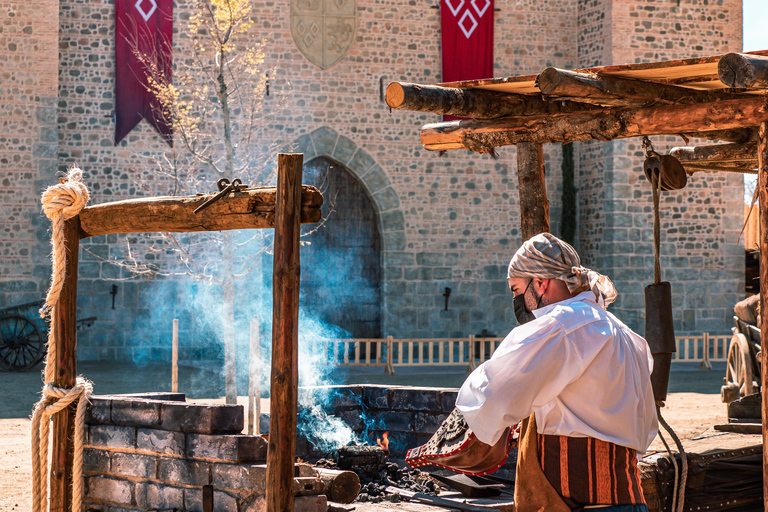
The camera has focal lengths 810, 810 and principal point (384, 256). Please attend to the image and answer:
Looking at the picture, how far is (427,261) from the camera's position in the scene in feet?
47.8

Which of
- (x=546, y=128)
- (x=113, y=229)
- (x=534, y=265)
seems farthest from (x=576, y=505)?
(x=113, y=229)

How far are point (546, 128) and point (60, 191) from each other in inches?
91.1

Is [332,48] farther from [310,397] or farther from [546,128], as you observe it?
[546,128]

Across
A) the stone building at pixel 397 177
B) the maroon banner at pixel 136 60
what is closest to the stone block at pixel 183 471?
the stone building at pixel 397 177

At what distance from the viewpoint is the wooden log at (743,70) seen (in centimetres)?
280

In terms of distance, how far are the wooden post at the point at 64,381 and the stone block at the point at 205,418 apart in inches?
21.6

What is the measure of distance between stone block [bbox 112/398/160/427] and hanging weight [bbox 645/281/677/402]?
2.50 metres

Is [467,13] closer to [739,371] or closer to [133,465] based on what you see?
[739,371]

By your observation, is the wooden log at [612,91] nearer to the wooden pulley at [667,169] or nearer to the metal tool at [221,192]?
the wooden pulley at [667,169]

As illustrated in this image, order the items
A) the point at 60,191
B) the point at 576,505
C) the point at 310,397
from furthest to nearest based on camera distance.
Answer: the point at 310,397 < the point at 60,191 < the point at 576,505

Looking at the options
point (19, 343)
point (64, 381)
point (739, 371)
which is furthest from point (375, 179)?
point (64, 381)

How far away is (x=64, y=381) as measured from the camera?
12.0 feet

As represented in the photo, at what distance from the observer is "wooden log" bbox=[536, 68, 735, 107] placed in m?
3.11

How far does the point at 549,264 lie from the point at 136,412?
2.78 meters
